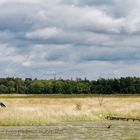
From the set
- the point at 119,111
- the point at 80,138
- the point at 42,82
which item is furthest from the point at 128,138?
the point at 42,82

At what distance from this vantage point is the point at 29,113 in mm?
40844

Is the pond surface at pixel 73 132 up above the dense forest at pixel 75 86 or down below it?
below

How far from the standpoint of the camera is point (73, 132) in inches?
1387

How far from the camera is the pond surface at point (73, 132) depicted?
32.2 meters

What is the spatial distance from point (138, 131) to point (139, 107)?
746 inches

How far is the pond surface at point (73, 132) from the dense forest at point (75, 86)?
415 feet

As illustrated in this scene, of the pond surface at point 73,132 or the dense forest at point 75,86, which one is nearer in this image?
the pond surface at point 73,132

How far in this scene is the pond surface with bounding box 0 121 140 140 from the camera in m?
32.2

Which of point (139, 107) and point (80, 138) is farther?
point (139, 107)

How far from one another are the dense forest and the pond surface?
126m

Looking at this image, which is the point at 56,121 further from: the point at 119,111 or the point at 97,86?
the point at 97,86

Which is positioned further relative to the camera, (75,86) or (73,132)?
(75,86)

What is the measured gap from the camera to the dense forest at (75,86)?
554ft

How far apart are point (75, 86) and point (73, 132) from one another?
138295 millimetres
